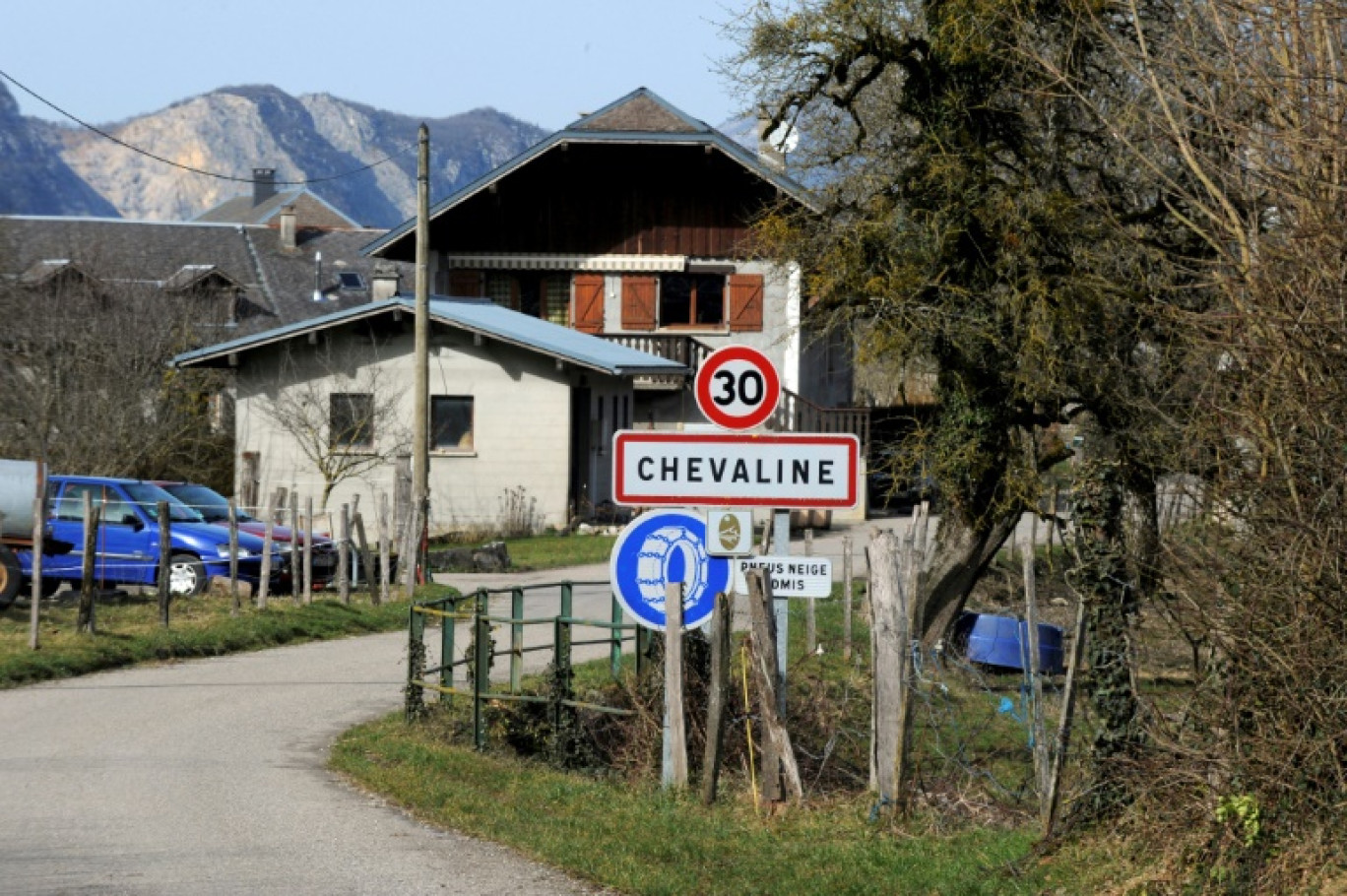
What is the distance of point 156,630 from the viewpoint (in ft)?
68.6

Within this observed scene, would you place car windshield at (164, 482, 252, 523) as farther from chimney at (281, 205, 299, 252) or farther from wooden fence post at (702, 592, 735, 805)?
chimney at (281, 205, 299, 252)

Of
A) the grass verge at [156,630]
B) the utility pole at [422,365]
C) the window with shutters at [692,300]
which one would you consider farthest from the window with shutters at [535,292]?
the grass verge at [156,630]

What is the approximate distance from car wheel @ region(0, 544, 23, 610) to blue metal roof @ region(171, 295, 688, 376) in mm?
13968

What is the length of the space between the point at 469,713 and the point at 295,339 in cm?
2352

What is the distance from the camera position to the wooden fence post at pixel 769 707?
37.2 feet

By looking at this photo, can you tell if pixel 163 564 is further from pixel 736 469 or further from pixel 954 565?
pixel 736 469

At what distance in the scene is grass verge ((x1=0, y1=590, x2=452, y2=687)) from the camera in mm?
18828

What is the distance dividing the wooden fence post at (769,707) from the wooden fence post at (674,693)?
57 cm

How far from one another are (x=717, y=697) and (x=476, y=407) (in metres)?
26.7

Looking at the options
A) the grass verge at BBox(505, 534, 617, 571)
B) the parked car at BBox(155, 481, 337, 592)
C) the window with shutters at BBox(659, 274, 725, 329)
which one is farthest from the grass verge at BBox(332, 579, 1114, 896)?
the window with shutters at BBox(659, 274, 725, 329)

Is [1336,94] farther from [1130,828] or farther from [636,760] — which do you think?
[636,760]

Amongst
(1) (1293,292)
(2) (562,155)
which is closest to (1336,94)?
(1) (1293,292)

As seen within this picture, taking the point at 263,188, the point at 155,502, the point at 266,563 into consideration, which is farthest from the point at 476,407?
the point at 263,188

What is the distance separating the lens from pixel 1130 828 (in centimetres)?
909
